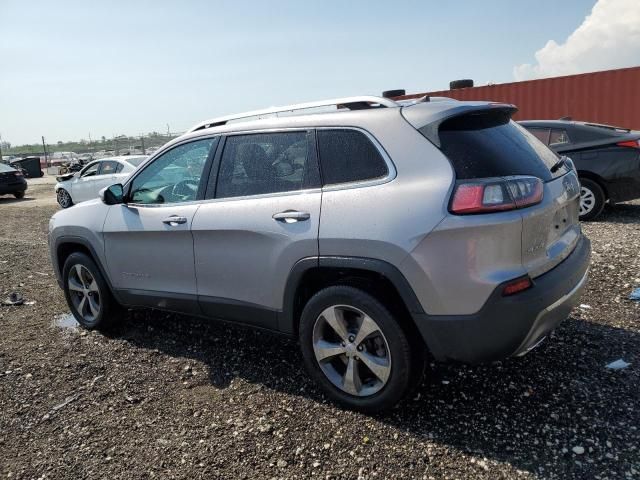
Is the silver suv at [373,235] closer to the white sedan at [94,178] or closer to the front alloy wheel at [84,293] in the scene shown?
the front alloy wheel at [84,293]

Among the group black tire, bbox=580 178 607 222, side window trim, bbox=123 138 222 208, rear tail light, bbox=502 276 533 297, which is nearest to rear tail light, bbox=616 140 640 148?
black tire, bbox=580 178 607 222

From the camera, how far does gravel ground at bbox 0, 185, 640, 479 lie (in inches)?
103

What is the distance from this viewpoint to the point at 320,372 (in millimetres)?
3123

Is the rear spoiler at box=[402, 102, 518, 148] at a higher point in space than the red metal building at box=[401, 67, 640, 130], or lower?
lower

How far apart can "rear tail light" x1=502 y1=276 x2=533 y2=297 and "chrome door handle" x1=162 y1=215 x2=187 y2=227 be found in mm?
2173

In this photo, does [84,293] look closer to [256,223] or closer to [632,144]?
[256,223]

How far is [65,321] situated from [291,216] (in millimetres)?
3146

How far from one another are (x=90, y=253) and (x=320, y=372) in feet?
8.20

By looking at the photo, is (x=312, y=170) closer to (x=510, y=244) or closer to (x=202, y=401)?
(x=510, y=244)

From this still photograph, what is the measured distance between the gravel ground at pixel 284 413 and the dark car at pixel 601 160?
140 inches

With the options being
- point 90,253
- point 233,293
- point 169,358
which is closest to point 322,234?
point 233,293

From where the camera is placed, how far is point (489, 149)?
270 cm

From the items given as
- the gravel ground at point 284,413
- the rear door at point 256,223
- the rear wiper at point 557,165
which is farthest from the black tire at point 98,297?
the rear wiper at point 557,165

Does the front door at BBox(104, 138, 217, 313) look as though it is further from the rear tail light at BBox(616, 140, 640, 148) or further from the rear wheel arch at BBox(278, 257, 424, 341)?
the rear tail light at BBox(616, 140, 640, 148)
